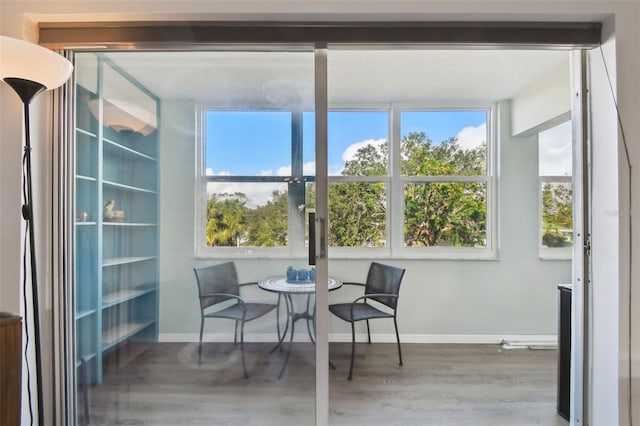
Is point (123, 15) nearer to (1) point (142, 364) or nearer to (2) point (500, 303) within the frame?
(1) point (142, 364)

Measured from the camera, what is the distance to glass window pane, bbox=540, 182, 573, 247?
2947mm

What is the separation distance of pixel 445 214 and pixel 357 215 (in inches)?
35.4

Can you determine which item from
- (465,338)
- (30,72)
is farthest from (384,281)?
(30,72)

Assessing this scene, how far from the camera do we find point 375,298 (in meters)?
2.61

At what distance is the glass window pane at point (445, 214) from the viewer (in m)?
3.04

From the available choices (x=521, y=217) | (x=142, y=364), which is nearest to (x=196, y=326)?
(x=142, y=364)

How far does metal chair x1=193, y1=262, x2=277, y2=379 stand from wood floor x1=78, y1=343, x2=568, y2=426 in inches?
5.2

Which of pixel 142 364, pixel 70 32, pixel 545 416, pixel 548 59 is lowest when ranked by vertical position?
pixel 545 416

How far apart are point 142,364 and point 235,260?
34.6 inches

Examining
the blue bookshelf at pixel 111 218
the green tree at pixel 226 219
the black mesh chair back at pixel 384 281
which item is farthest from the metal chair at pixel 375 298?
the blue bookshelf at pixel 111 218

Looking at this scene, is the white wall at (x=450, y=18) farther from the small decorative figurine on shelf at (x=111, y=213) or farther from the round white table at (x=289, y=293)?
the round white table at (x=289, y=293)

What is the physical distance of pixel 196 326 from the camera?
1.87 meters

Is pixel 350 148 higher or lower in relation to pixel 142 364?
higher

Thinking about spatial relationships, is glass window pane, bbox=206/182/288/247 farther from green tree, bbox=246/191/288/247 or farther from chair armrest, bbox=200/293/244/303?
chair armrest, bbox=200/293/244/303
